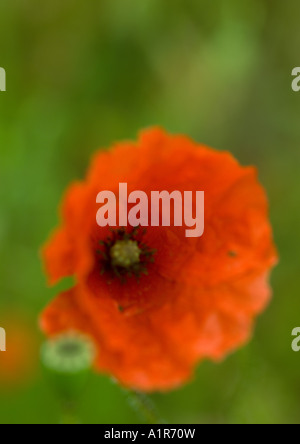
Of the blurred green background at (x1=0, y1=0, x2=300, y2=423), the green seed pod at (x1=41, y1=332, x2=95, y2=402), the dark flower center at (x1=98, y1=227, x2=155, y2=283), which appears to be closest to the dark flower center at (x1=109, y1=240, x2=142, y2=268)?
the dark flower center at (x1=98, y1=227, x2=155, y2=283)

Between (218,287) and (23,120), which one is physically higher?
(23,120)

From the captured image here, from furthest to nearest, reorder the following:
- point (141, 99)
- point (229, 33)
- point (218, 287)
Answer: point (141, 99), point (229, 33), point (218, 287)

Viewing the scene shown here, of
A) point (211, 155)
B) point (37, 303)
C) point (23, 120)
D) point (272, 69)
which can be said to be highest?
point (272, 69)

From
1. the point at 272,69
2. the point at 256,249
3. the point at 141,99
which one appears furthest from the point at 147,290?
the point at 272,69

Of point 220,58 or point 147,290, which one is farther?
point 220,58

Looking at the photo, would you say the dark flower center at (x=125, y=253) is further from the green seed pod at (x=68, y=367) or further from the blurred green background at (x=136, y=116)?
the blurred green background at (x=136, y=116)

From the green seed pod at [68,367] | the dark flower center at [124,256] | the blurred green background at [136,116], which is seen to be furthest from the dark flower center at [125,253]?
the blurred green background at [136,116]

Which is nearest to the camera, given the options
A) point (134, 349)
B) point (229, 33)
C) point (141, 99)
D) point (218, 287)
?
point (134, 349)

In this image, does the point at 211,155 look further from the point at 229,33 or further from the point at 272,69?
the point at 272,69

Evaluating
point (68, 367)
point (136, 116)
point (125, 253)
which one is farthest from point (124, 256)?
point (136, 116)
